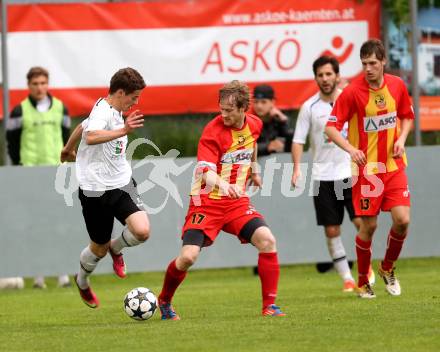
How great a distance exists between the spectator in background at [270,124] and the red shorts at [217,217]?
5.15 metres

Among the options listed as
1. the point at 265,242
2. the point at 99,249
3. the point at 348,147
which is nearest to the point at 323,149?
the point at 348,147

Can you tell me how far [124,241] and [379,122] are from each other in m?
2.39

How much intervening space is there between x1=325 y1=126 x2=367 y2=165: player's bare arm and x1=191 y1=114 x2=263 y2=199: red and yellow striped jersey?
35.9 inches

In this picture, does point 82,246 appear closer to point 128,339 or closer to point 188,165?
point 188,165

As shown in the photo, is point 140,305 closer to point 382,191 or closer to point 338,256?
point 382,191

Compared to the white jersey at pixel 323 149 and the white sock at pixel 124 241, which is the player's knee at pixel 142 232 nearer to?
the white sock at pixel 124 241

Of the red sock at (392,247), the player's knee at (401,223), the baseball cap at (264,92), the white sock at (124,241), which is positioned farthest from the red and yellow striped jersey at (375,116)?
the baseball cap at (264,92)

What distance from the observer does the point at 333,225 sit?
484 inches

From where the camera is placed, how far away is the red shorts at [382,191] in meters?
10.4

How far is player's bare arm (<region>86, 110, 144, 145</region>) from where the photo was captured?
889 centimetres

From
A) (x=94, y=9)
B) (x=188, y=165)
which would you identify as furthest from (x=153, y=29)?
(x=188, y=165)

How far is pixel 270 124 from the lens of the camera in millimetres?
14672

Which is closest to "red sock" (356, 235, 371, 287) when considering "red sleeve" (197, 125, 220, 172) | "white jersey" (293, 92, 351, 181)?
"white jersey" (293, 92, 351, 181)

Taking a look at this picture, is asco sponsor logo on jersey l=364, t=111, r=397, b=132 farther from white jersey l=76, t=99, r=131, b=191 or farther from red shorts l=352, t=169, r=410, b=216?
white jersey l=76, t=99, r=131, b=191
